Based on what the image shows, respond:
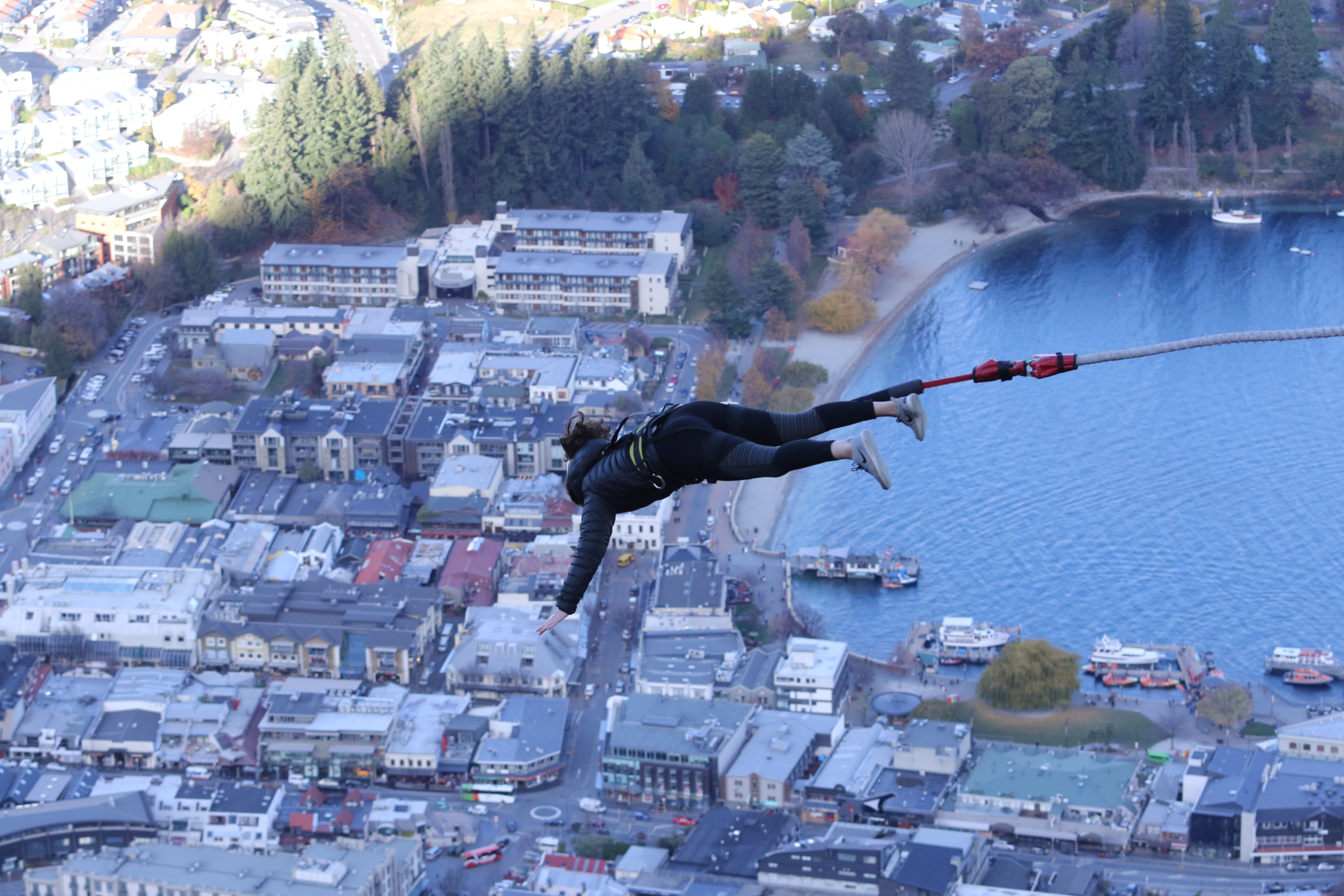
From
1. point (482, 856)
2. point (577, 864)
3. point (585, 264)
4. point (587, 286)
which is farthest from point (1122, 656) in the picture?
point (585, 264)

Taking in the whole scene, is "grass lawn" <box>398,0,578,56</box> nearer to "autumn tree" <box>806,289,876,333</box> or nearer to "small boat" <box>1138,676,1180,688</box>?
"autumn tree" <box>806,289,876,333</box>

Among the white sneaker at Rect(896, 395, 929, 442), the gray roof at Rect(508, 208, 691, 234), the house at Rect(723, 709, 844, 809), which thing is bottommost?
the house at Rect(723, 709, 844, 809)

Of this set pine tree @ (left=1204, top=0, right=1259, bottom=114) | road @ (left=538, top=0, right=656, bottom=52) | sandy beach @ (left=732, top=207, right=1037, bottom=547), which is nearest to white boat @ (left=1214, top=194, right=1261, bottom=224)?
pine tree @ (left=1204, top=0, right=1259, bottom=114)

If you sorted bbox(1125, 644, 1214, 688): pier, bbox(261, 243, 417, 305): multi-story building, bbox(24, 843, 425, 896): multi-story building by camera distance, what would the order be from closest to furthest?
bbox(24, 843, 425, 896): multi-story building, bbox(1125, 644, 1214, 688): pier, bbox(261, 243, 417, 305): multi-story building

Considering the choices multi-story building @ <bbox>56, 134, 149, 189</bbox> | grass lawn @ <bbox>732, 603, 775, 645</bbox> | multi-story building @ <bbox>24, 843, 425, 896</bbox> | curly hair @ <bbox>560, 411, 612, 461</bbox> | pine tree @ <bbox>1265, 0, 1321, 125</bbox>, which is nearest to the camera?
curly hair @ <bbox>560, 411, 612, 461</bbox>

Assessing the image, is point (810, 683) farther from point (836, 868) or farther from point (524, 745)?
point (836, 868)

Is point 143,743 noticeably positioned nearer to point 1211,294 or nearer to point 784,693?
point 784,693
